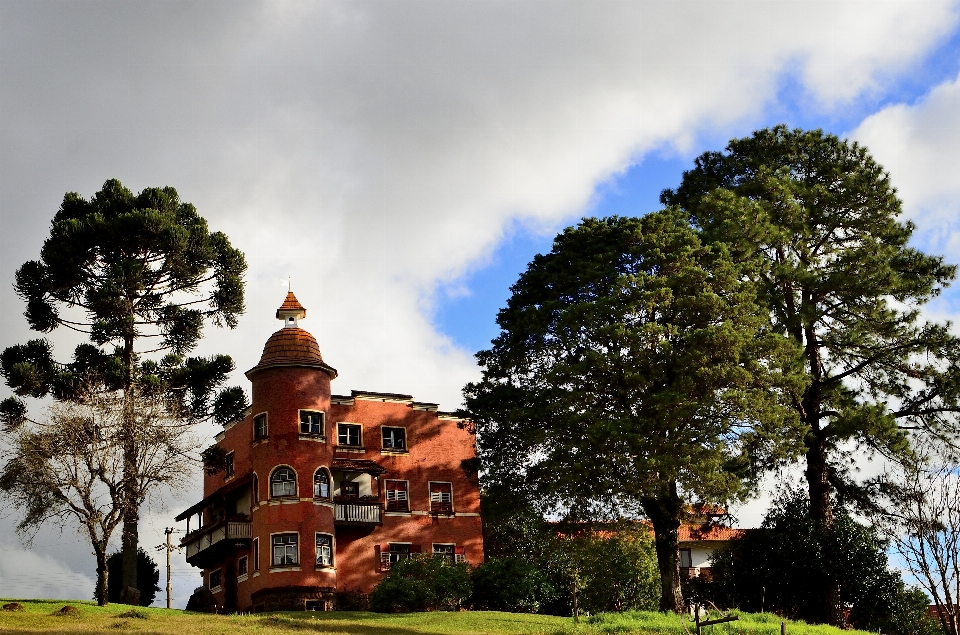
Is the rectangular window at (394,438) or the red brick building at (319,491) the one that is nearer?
the red brick building at (319,491)

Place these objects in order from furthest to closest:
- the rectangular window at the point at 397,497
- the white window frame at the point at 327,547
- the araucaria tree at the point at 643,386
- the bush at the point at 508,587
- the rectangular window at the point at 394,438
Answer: the rectangular window at the point at 394,438
the rectangular window at the point at 397,497
the white window frame at the point at 327,547
the bush at the point at 508,587
the araucaria tree at the point at 643,386

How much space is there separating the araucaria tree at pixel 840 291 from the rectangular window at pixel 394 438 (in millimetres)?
18659

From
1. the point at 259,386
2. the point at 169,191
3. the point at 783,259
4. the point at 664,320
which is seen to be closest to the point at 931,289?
the point at 783,259

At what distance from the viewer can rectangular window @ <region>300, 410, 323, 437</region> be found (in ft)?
153

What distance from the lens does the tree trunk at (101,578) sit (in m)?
37.0

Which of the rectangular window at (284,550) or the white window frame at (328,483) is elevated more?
the white window frame at (328,483)

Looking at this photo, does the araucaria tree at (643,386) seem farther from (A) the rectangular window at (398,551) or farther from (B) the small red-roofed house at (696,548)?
(B) the small red-roofed house at (696,548)

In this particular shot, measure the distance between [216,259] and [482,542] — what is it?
62.7 ft

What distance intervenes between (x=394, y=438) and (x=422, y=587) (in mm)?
11742

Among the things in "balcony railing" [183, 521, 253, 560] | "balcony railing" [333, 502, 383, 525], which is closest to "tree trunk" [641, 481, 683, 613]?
"balcony railing" [333, 502, 383, 525]

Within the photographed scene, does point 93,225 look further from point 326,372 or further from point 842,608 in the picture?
point 842,608

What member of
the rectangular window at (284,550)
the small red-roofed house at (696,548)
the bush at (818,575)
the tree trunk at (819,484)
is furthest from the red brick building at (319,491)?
the small red-roofed house at (696,548)

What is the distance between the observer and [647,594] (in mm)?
50500

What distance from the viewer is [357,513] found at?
156 feet
